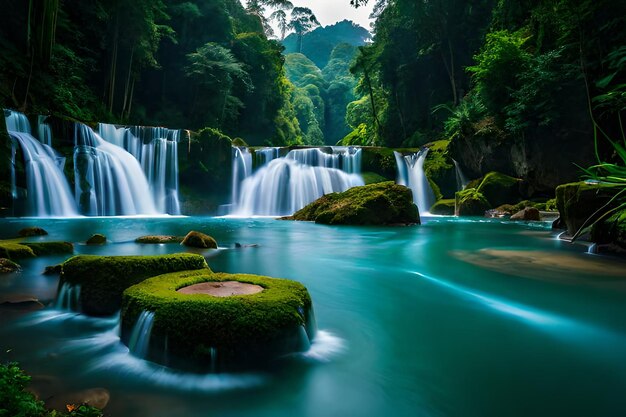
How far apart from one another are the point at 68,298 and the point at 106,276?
1.81 ft

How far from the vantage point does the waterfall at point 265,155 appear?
23844 mm

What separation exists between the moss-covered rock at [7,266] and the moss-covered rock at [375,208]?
1083 centimetres

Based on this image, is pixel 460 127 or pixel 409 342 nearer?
pixel 409 342

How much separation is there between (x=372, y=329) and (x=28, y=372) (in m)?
2.84

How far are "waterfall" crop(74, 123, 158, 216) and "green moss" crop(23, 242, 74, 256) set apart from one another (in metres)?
11.3

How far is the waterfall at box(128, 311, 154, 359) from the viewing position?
2.95m

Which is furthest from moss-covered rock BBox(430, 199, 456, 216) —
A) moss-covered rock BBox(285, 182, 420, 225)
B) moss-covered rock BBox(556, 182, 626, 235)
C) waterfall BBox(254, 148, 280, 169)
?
moss-covered rock BBox(556, 182, 626, 235)

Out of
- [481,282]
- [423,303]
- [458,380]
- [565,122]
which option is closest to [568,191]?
[481,282]

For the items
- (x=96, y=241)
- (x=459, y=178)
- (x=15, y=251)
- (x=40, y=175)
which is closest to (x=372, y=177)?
(x=459, y=178)

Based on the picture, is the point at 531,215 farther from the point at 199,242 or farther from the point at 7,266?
the point at 7,266

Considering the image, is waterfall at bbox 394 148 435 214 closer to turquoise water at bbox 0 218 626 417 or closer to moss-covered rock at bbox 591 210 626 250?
moss-covered rock at bbox 591 210 626 250

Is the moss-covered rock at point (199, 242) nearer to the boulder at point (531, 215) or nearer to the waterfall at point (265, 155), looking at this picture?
the boulder at point (531, 215)

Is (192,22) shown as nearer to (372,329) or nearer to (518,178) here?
(518,178)

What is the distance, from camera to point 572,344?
3529mm
